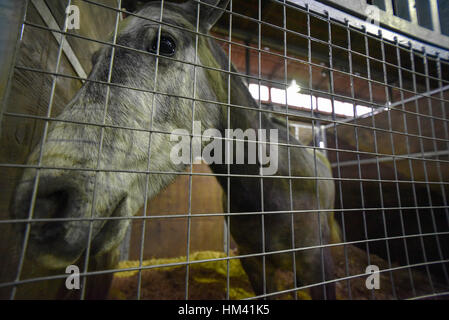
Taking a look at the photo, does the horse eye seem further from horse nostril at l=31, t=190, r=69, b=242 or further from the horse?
horse nostril at l=31, t=190, r=69, b=242

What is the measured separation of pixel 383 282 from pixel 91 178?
134 inches

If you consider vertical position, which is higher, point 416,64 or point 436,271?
point 416,64

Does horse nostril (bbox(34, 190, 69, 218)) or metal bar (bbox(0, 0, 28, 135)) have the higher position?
metal bar (bbox(0, 0, 28, 135))

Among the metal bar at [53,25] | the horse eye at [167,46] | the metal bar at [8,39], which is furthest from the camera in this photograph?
the horse eye at [167,46]

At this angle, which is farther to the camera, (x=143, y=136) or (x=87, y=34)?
(x=87, y=34)

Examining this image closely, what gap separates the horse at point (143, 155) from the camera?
544mm

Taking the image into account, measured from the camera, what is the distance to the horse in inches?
21.4

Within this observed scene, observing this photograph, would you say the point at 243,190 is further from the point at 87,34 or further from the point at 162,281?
the point at 162,281

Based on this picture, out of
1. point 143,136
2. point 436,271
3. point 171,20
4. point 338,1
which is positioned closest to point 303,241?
point 143,136

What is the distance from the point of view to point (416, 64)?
164 cm

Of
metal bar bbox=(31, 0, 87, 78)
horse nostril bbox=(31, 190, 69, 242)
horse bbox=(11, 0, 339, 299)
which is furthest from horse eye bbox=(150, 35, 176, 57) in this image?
horse nostril bbox=(31, 190, 69, 242)

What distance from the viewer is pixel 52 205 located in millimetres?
554

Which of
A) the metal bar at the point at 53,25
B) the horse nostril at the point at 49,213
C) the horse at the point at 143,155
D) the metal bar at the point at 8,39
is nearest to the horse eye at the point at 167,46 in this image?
the horse at the point at 143,155

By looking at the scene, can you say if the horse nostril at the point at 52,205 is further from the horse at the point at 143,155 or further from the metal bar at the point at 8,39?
the metal bar at the point at 8,39
